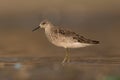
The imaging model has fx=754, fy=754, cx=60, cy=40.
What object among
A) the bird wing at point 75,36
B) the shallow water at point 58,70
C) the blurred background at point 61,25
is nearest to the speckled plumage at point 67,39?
the bird wing at point 75,36

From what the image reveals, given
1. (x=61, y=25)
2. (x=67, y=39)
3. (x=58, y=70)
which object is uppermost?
(x=61, y=25)

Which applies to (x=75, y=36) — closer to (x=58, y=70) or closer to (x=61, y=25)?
(x=58, y=70)

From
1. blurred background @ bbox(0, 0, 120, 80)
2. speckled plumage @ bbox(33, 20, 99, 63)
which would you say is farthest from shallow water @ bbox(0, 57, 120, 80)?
speckled plumage @ bbox(33, 20, 99, 63)

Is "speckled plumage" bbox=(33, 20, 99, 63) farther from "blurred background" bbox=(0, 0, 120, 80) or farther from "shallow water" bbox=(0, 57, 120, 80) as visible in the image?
"blurred background" bbox=(0, 0, 120, 80)

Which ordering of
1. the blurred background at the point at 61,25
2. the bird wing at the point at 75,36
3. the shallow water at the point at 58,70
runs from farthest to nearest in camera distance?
the bird wing at the point at 75,36 < the blurred background at the point at 61,25 < the shallow water at the point at 58,70

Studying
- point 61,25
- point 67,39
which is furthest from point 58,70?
point 61,25

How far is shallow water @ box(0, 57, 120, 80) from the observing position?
47.6 ft

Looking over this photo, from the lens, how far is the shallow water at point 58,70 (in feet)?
47.6

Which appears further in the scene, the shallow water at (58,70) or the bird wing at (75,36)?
the bird wing at (75,36)

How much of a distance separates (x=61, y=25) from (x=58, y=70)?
9.38 m

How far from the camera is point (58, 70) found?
15.0 meters

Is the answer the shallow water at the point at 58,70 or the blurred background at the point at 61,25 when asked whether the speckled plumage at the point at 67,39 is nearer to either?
the shallow water at the point at 58,70

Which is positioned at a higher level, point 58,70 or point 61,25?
point 61,25

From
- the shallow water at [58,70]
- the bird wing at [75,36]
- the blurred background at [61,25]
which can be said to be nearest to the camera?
the shallow water at [58,70]
